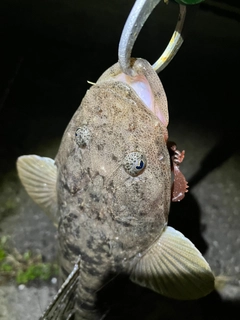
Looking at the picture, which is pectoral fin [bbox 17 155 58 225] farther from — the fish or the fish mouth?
the fish mouth

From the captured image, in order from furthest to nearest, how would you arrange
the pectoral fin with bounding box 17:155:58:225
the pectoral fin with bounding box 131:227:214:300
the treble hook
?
the pectoral fin with bounding box 17:155:58:225
the pectoral fin with bounding box 131:227:214:300
the treble hook

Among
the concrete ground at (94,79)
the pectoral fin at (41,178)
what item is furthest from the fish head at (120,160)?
the concrete ground at (94,79)

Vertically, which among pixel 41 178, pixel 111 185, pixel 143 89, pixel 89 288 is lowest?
pixel 89 288

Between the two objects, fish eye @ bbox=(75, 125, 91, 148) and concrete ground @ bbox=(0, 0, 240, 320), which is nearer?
fish eye @ bbox=(75, 125, 91, 148)

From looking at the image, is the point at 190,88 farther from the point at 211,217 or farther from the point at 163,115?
the point at 163,115

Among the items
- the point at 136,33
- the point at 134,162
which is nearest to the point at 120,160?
the point at 134,162

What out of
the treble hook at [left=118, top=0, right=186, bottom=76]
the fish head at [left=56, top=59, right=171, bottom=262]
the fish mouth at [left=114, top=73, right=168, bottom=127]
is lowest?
the fish head at [left=56, top=59, right=171, bottom=262]

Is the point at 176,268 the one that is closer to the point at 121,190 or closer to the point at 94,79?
the point at 121,190

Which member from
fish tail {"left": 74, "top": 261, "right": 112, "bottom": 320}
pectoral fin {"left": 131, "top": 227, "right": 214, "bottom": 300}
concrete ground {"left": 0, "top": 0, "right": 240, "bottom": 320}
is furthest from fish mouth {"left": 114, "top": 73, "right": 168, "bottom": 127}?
concrete ground {"left": 0, "top": 0, "right": 240, "bottom": 320}
